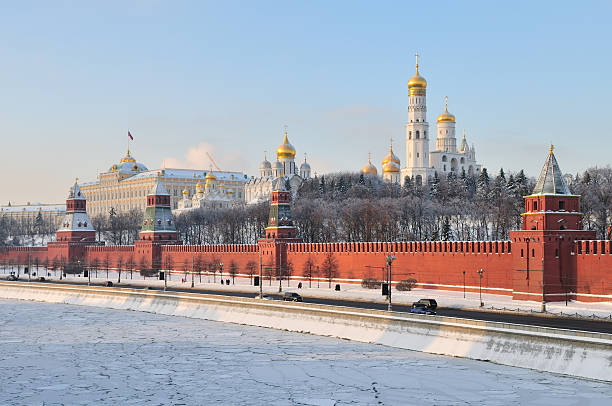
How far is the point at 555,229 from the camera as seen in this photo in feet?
152

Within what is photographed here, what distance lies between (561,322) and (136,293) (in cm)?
2717

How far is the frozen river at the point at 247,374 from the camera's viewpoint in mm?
25359

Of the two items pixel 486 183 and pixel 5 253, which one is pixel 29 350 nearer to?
pixel 5 253

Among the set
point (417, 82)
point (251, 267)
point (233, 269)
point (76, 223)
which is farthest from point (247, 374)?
point (417, 82)

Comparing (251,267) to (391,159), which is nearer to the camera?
(251,267)

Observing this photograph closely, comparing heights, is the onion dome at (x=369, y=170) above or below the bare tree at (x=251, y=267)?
above

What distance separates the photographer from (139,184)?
164 metres

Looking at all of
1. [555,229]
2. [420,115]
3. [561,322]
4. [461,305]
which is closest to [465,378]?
[561,322]

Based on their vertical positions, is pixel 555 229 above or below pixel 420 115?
below

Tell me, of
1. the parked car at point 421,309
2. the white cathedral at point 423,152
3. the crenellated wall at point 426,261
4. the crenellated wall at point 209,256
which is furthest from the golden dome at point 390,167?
the parked car at point 421,309

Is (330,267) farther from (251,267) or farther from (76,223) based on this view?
(76,223)

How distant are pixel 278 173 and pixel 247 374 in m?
105

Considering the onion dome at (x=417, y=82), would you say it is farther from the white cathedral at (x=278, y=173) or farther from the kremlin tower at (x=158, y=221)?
the kremlin tower at (x=158, y=221)

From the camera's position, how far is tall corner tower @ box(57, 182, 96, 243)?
291 feet
